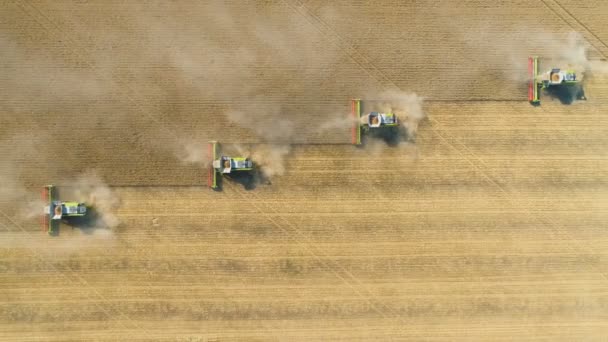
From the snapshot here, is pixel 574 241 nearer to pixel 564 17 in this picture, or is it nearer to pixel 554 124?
pixel 554 124

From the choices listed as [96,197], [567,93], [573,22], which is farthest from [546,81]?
[96,197]

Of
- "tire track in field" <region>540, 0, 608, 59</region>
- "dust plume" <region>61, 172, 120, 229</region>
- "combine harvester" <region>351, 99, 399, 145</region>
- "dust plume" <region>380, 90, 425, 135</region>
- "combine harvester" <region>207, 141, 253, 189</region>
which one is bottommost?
"dust plume" <region>61, 172, 120, 229</region>

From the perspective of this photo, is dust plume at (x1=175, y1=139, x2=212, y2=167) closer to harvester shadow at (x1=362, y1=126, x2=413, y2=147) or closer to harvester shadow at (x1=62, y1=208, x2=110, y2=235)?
harvester shadow at (x1=62, y1=208, x2=110, y2=235)

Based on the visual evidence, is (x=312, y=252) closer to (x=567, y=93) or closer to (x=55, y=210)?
(x=55, y=210)

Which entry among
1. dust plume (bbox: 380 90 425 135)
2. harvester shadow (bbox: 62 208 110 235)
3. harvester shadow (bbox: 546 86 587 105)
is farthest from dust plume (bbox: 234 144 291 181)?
harvester shadow (bbox: 546 86 587 105)

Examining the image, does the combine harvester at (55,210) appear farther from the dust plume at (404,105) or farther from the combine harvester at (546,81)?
the combine harvester at (546,81)
